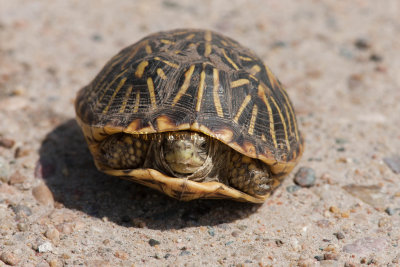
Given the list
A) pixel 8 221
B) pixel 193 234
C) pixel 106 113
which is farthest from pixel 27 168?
pixel 193 234

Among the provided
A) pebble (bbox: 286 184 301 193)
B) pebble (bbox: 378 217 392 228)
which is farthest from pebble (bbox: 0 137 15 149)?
pebble (bbox: 378 217 392 228)

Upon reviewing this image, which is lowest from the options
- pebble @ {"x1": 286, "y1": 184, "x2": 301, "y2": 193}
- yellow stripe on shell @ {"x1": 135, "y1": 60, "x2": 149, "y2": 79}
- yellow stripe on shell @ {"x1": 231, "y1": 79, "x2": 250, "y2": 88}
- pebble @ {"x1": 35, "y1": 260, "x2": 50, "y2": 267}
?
pebble @ {"x1": 35, "y1": 260, "x2": 50, "y2": 267}

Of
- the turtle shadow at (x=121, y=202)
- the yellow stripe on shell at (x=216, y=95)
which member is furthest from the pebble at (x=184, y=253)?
the yellow stripe on shell at (x=216, y=95)

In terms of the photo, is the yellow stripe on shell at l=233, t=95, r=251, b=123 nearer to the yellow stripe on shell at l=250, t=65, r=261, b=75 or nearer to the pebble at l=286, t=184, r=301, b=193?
the yellow stripe on shell at l=250, t=65, r=261, b=75

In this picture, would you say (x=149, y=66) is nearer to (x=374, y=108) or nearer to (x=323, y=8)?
(x=374, y=108)

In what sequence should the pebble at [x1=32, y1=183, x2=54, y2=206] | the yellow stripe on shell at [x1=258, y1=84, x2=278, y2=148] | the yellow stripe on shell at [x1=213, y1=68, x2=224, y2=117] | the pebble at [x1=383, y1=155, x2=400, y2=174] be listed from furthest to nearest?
the pebble at [x1=383, y1=155, x2=400, y2=174], the pebble at [x1=32, y1=183, x2=54, y2=206], the yellow stripe on shell at [x1=258, y1=84, x2=278, y2=148], the yellow stripe on shell at [x1=213, y1=68, x2=224, y2=117]

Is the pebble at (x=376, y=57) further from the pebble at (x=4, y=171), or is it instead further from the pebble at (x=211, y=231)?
the pebble at (x=4, y=171)
